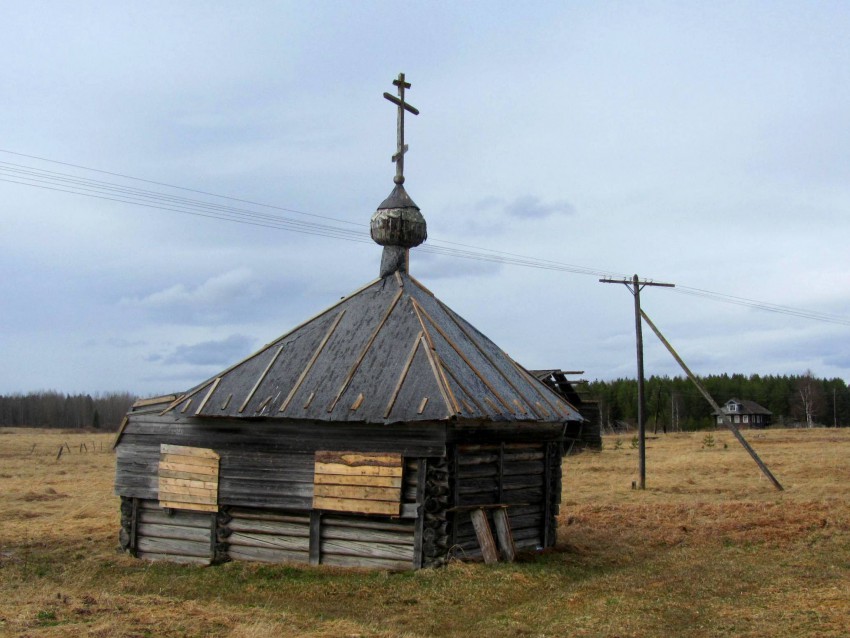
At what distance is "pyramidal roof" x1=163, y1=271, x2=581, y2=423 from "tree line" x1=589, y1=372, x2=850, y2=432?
83.5 meters

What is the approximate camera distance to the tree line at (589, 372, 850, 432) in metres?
99.9

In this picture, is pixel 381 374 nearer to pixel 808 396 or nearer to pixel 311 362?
pixel 311 362

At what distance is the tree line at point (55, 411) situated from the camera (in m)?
116

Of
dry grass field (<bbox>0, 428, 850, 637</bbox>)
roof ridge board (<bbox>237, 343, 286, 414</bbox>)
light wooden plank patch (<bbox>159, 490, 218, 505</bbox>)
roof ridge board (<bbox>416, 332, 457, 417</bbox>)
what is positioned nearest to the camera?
dry grass field (<bbox>0, 428, 850, 637</bbox>)

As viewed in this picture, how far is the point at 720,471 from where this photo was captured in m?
31.2

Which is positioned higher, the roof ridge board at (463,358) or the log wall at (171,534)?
the roof ridge board at (463,358)

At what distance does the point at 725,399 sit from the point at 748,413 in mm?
11158

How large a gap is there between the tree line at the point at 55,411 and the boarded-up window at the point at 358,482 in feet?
340

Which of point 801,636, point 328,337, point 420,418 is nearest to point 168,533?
point 328,337

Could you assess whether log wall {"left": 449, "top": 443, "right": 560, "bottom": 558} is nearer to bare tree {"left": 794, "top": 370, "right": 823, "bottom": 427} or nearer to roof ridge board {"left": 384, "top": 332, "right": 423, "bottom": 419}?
roof ridge board {"left": 384, "top": 332, "right": 423, "bottom": 419}

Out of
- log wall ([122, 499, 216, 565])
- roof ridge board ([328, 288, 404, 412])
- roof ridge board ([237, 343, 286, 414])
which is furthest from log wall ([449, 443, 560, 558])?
log wall ([122, 499, 216, 565])

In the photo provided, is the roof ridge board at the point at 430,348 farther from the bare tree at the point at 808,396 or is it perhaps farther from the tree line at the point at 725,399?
the bare tree at the point at 808,396

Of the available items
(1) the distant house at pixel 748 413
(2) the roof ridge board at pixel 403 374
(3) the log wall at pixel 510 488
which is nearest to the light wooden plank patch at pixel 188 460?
(2) the roof ridge board at pixel 403 374

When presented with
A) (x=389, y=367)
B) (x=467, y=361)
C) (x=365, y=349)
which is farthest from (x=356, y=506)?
(x=467, y=361)
